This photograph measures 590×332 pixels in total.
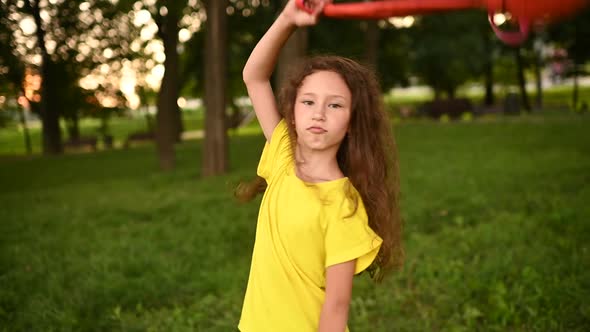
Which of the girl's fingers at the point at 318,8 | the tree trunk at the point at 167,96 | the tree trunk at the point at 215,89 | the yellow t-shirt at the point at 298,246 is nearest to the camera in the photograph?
the girl's fingers at the point at 318,8

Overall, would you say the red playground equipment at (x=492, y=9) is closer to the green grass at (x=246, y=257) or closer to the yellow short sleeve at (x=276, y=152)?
the yellow short sleeve at (x=276, y=152)

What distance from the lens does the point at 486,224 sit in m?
5.77

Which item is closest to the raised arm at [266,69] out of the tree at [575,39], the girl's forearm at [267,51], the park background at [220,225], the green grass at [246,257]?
the girl's forearm at [267,51]

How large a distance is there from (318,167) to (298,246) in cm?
27

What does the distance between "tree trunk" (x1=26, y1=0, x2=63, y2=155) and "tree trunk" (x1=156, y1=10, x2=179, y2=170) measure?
5.76 meters

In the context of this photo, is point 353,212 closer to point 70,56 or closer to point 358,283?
point 358,283

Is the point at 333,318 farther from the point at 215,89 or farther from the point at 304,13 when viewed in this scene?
the point at 215,89

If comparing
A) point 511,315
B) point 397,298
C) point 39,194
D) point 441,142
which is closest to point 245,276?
point 397,298

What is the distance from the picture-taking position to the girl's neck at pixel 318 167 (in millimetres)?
1970

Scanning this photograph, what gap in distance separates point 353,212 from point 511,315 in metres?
2.36

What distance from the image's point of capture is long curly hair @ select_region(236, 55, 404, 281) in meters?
1.99

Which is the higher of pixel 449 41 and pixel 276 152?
pixel 449 41

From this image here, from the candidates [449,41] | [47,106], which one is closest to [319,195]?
[47,106]

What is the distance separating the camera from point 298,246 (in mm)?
1912
